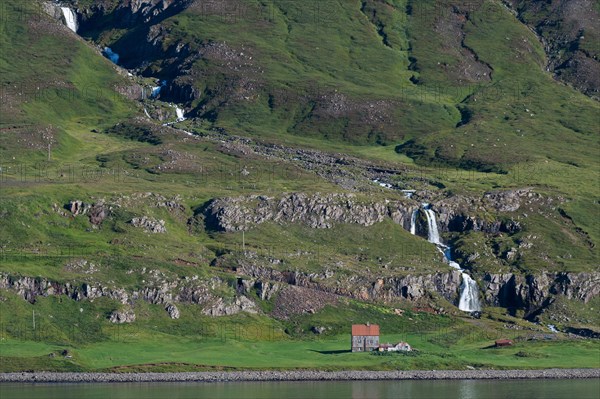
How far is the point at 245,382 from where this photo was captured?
200 m

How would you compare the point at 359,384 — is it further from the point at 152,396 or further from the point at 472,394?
the point at 152,396

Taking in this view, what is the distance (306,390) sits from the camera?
613 ft

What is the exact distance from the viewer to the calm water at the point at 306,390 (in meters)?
178

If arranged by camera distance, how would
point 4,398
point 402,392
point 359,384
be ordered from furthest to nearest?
point 359,384 → point 402,392 → point 4,398

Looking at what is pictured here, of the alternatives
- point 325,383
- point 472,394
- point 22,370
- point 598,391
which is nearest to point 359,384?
point 325,383

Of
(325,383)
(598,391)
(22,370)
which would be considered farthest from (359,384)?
(22,370)

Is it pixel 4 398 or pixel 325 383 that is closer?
pixel 4 398

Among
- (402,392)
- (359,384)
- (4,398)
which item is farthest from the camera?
(359,384)

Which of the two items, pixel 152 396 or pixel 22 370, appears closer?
pixel 152 396

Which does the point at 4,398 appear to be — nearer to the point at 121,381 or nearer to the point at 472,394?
the point at 121,381

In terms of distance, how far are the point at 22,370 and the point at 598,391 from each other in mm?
78829

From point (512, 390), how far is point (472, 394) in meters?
8.83

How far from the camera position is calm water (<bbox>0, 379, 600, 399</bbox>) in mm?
177875

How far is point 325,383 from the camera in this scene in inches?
7835
